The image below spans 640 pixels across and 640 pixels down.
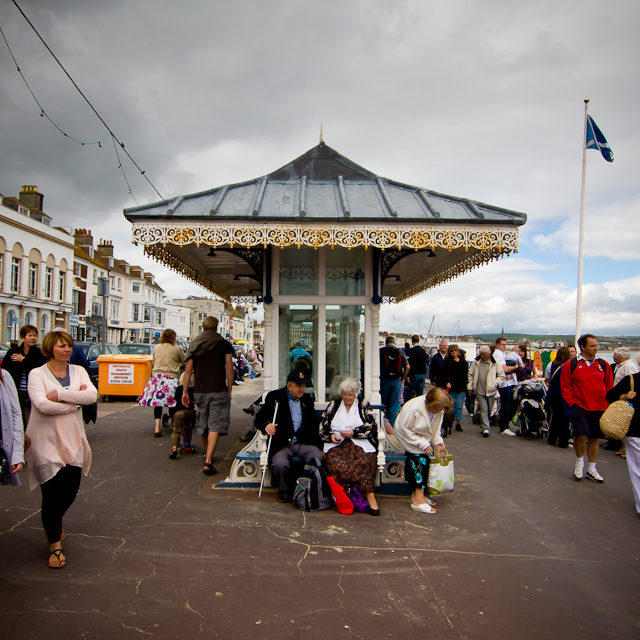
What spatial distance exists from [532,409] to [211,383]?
6250 millimetres

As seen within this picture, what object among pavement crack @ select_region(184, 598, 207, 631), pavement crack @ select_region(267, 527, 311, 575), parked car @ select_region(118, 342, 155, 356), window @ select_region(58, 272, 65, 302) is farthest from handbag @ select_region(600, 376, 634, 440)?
window @ select_region(58, 272, 65, 302)

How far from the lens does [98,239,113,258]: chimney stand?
51425 millimetres

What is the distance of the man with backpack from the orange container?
666 centimetres

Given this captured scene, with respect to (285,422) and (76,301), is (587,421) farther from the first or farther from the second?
(76,301)

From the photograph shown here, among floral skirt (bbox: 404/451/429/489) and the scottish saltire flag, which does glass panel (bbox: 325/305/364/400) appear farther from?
the scottish saltire flag

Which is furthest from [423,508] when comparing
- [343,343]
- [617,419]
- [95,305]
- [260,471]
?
[95,305]

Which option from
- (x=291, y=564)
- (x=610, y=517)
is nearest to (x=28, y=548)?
(x=291, y=564)

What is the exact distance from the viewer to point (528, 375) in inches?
382

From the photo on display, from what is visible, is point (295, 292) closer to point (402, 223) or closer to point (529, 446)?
point (402, 223)

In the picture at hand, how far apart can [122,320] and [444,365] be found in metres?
53.2

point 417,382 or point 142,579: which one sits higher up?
point 417,382

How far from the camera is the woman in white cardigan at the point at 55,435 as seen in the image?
10.9 feet

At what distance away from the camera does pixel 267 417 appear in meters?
4.98

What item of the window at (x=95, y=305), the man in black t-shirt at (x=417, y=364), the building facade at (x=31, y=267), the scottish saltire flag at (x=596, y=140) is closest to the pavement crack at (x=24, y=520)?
the man in black t-shirt at (x=417, y=364)
